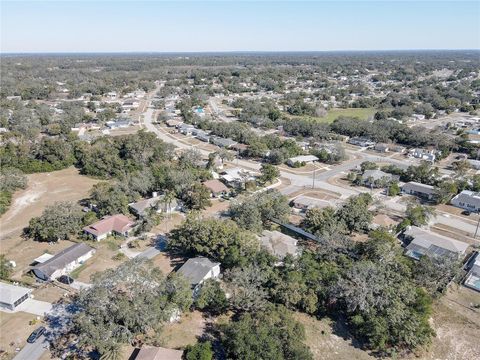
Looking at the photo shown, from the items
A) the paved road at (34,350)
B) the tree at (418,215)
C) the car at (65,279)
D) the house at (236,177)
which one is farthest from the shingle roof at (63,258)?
the tree at (418,215)

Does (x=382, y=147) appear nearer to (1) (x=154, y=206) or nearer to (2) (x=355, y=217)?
(2) (x=355, y=217)

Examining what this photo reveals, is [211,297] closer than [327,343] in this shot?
No

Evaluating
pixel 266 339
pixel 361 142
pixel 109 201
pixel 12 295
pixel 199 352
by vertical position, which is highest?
pixel 266 339

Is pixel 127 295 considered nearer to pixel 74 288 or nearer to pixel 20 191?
pixel 74 288

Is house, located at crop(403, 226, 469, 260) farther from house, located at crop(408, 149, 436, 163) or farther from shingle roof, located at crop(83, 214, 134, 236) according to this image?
house, located at crop(408, 149, 436, 163)

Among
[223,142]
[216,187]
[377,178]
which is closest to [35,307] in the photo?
[216,187]

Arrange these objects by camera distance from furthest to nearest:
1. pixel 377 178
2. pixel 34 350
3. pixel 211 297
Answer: pixel 377 178, pixel 211 297, pixel 34 350

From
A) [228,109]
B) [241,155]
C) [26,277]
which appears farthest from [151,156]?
[228,109]
